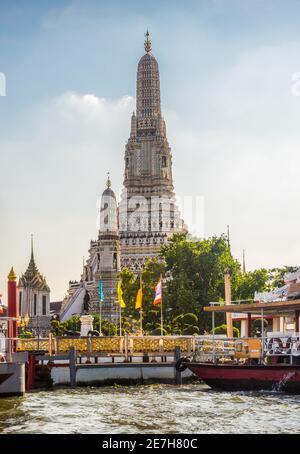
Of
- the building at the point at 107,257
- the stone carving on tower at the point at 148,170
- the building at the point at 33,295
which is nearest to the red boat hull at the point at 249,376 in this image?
the building at the point at 107,257

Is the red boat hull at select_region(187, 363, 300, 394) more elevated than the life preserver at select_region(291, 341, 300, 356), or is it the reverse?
the life preserver at select_region(291, 341, 300, 356)

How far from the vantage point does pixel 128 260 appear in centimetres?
13088

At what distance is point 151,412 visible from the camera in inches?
1070

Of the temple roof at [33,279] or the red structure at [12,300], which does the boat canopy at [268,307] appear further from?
the temple roof at [33,279]

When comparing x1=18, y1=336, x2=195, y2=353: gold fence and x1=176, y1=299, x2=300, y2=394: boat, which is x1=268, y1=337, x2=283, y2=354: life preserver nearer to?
x1=176, y1=299, x2=300, y2=394: boat

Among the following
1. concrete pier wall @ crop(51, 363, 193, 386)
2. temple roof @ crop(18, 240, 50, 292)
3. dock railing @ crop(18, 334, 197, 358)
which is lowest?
concrete pier wall @ crop(51, 363, 193, 386)

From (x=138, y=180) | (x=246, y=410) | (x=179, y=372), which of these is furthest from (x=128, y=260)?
(x=246, y=410)

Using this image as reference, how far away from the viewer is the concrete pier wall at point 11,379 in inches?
1248

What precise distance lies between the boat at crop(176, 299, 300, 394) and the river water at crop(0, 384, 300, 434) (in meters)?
0.72

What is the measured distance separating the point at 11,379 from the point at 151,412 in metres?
6.93

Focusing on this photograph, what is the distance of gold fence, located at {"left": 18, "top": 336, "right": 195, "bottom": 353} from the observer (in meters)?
40.9

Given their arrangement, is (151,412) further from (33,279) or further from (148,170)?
(33,279)

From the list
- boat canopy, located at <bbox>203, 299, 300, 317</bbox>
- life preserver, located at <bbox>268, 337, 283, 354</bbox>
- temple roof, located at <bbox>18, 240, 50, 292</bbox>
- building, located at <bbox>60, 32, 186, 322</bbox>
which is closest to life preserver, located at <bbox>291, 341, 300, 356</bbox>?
life preserver, located at <bbox>268, 337, 283, 354</bbox>

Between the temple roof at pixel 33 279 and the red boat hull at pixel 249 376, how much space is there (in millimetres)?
116491
